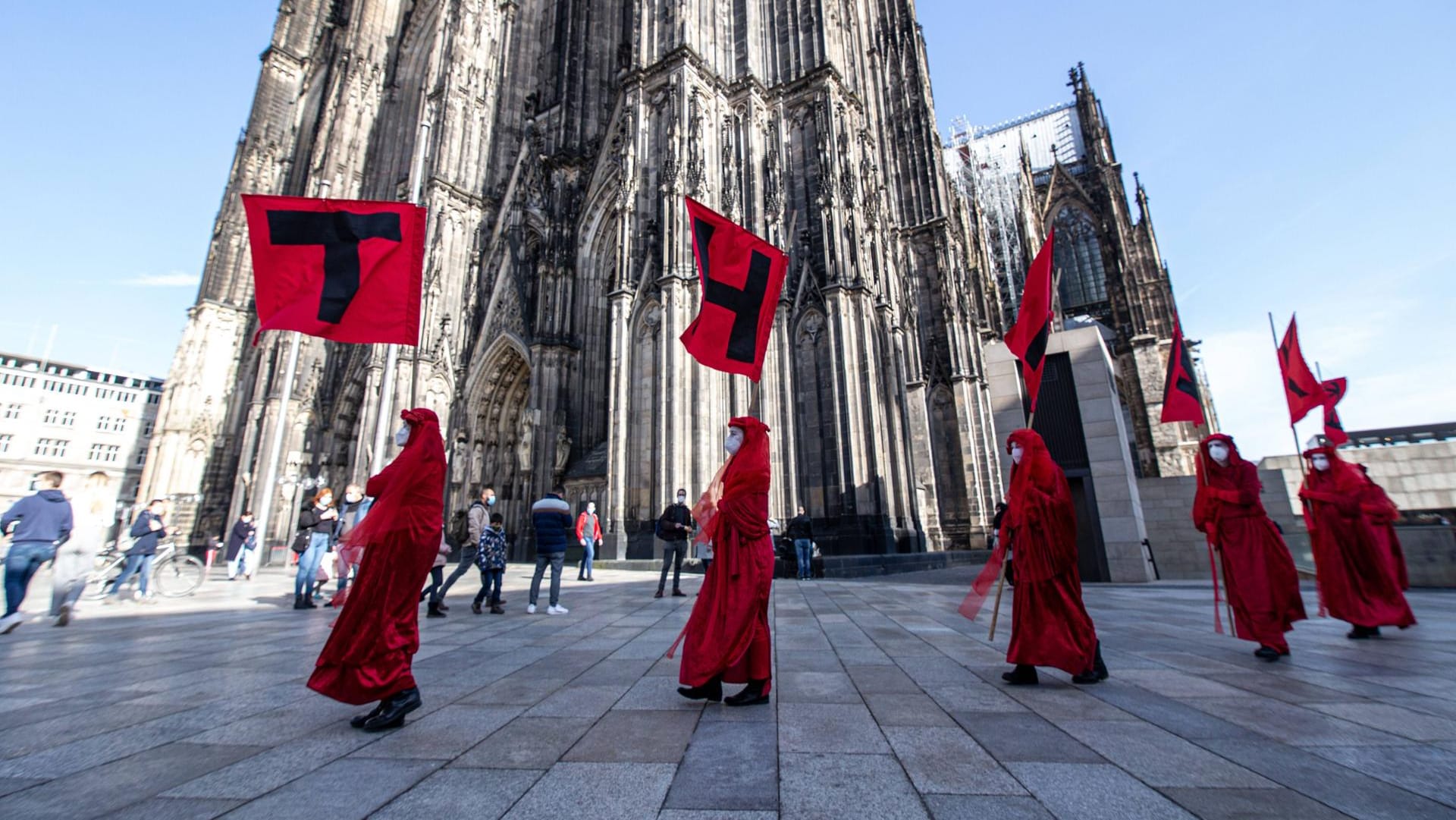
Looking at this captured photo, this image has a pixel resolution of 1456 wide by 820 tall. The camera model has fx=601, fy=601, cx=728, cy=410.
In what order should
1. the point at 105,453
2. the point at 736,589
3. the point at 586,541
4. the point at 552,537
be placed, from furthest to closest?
the point at 105,453 → the point at 586,541 → the point at 552,537 → the point at 736,589

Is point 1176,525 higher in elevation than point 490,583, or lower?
higher

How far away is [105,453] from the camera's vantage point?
5062 cm

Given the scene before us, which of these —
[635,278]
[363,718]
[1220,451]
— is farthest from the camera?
[635,278]

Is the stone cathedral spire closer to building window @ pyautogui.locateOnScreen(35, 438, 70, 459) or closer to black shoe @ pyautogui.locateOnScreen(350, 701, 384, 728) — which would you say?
black shoe @ pyautogui.locateOnScreen(350, 701, 384, 728)

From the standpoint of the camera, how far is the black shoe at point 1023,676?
3.89 m

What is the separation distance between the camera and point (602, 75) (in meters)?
25.3

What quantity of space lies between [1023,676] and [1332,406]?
35.5 feet

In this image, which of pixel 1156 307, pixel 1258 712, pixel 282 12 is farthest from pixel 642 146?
pixel 282 12

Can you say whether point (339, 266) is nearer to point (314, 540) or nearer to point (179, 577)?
point (314, 540)

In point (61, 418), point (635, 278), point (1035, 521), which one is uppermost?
point (61, 418)

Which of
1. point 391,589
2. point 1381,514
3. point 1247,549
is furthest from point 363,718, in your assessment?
point 1381,514

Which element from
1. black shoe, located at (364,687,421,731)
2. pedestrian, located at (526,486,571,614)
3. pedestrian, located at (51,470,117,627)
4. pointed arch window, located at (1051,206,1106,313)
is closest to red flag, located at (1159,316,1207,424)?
pedestrian, located at (526,486,571,614)

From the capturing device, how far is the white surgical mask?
534 cm

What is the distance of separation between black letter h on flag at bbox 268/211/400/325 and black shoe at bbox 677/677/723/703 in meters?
4.79
